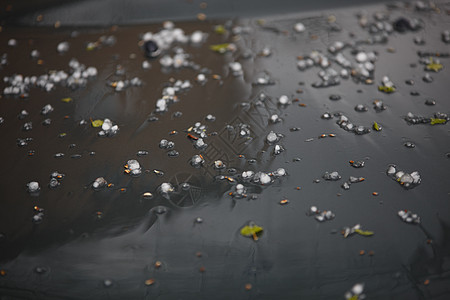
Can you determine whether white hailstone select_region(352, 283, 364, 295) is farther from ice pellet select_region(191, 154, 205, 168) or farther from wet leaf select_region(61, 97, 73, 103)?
wet leaf select_region(61, 97, 73, 103)

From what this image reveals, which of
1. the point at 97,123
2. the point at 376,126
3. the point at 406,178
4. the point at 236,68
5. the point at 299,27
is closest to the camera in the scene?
the point at 406,178

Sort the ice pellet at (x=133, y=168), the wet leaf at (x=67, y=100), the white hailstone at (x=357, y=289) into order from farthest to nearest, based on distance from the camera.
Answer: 1. the wet leaf at (x=67, y=100)
2. the ice pellet at (x=133, y=168)
3. the white hailstone at (x=357, y=289)

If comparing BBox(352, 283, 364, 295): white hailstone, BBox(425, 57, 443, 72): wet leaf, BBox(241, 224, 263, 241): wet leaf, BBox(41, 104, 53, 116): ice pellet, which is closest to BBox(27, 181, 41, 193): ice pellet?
BBox(41, 104, 53, 116): ice pellet

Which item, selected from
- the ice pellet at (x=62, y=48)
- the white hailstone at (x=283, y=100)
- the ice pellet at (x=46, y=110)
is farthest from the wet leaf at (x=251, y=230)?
the ice pellet at (x=62, y=48)

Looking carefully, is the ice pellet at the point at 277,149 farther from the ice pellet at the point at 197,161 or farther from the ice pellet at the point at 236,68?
the ice pellet at the point at 236,68

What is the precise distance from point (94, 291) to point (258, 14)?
6.60 feet

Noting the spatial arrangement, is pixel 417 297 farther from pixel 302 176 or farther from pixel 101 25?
pixel 101 25

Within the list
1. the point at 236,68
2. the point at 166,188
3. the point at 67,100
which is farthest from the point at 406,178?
the point at 67,100

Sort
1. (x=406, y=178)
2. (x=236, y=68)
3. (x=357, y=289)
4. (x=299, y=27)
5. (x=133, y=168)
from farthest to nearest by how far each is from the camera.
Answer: (x=299, y=27)
(x=236, y=68)
(x=133, y=168)
(x=406, y=178)
(x=357, y=289)

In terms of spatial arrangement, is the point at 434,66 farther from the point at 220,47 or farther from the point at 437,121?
the point at 220,47

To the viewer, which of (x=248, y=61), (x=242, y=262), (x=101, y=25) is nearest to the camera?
(x=242, y=262)

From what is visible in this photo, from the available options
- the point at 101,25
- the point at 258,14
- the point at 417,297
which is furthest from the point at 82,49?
the point at 417,297

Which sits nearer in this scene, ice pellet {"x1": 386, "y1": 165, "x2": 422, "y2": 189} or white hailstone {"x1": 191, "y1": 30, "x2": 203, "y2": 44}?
ice pellet {"x1": 386, "y1": 165, "x2": 422, "y2": 189}

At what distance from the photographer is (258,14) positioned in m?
2.63
